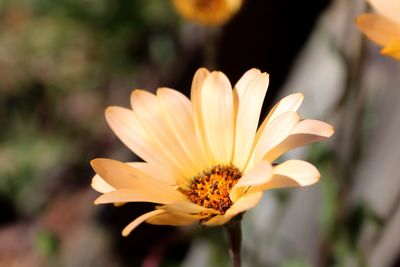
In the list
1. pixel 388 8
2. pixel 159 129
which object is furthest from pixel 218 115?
pixel 388 8

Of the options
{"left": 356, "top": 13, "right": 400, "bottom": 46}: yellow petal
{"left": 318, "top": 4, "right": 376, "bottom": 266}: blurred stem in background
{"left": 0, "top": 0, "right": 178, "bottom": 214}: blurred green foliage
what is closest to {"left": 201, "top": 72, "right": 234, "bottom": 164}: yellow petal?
{"left": 356, "top": 13, "right": 400, "bottom": 46}: yellow petal

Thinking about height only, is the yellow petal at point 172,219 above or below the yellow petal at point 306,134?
below

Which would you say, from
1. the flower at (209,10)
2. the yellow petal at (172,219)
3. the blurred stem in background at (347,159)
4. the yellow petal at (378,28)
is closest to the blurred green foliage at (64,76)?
the flower at (209,10)

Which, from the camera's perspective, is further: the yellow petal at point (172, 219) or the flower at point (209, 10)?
the flower at point (209, 10)

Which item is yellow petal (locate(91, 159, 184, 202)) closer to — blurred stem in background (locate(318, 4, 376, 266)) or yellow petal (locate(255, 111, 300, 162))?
yellow petal (locate(255, 111, 300, 162))

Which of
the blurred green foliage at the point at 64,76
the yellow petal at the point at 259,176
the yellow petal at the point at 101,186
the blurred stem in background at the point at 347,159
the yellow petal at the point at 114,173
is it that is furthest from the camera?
the blurred green foliage at the point at 64,76

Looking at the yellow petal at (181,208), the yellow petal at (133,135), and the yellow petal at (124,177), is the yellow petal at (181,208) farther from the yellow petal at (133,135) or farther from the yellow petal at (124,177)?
the yellow petal at (133,135)

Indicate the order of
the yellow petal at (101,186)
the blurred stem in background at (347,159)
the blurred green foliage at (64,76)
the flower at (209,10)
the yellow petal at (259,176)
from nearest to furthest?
the yellow petal at (259,176) → the yellow petal at (101,186) → the blurred stem in background at (347,159) → the flower at (209,10) → the blurred green foliage at (64,76)

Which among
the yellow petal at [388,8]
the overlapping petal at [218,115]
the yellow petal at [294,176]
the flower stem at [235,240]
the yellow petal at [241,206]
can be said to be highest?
the yellow petal at [388,8]

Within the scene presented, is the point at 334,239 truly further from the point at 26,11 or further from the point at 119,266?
the point at 26,11
